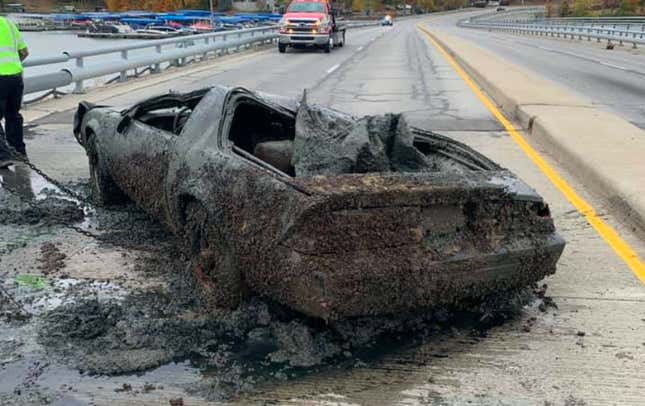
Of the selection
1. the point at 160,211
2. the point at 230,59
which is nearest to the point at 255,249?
the point at 160,211

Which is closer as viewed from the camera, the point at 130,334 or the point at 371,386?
the point at 371,386

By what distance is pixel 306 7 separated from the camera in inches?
1336

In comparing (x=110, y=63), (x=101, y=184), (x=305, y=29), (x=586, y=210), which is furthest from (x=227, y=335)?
(x=305, y=29)

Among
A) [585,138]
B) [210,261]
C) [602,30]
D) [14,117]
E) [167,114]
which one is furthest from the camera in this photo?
[602,30]

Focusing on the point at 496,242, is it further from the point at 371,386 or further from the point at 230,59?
the point at 230,59

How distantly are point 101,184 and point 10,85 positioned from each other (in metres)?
2.80

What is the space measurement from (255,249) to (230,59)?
Answer: 25.1 meters

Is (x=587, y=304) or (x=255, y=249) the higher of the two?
(x=255, y=249)

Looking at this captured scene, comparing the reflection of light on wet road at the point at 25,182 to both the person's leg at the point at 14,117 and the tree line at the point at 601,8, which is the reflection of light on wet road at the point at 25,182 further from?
the tree line at the point at 601,8

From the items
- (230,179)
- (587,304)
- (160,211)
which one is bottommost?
(587,304)

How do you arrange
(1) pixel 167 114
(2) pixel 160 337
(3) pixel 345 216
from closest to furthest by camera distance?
1. (3) pixel 345 216
2. (2) pixel 160 337
3. (1) pixel 167 114

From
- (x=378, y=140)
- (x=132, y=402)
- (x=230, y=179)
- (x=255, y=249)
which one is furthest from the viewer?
(x=378, y=140)

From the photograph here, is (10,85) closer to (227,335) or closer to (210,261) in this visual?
(210,261)

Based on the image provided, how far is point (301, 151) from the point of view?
15.3 ft
